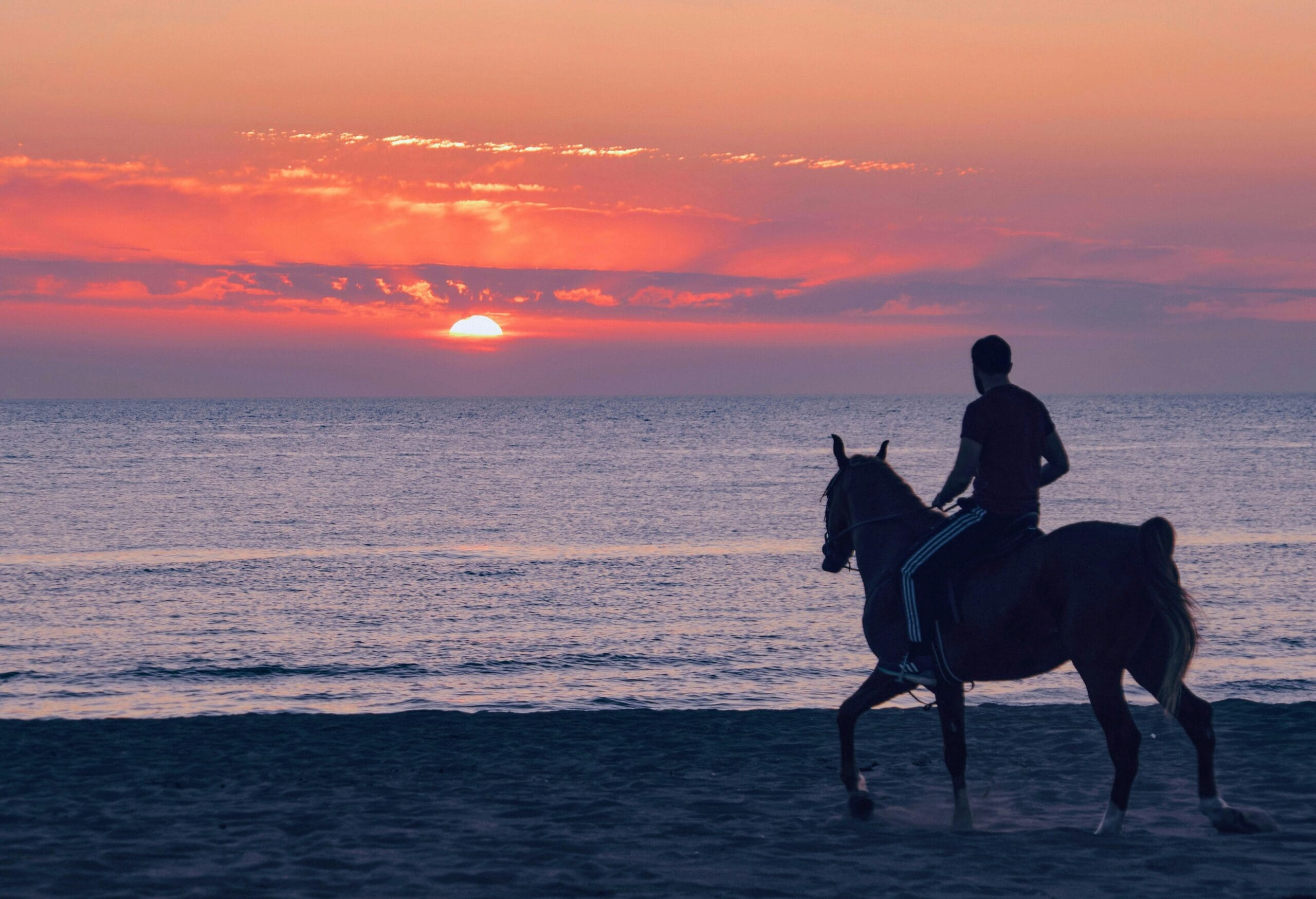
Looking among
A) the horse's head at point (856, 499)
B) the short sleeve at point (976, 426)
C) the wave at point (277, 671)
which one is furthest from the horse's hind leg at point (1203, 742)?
the wave at point (277, 671)

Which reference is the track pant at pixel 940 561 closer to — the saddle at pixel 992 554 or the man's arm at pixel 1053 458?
the saddle at pixel 992 554

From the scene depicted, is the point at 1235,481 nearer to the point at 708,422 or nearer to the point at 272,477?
the point at 272,477

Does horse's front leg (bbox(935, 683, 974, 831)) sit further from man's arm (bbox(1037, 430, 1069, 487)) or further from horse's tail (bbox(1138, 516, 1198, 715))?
man's arm (bbox(1037, 430, 1069, 487))

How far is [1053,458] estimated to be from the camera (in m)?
8.33

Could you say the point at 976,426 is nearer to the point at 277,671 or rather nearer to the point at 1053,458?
the point at 1053,458

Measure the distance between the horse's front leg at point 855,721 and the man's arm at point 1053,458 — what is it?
1.89 m

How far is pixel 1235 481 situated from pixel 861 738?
53.7 m

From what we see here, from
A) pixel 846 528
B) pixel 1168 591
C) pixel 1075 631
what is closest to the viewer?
pixel 1168 591

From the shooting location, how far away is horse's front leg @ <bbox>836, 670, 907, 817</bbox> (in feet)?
28.7

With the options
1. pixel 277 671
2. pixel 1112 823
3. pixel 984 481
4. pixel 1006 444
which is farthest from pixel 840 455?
pixel 277 671

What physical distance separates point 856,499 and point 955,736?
1.96 metres

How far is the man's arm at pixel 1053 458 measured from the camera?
27.1ft

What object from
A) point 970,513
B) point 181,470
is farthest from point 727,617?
point 181,470

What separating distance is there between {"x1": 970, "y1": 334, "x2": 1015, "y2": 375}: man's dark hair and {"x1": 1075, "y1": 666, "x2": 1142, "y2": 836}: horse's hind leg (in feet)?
7.14
